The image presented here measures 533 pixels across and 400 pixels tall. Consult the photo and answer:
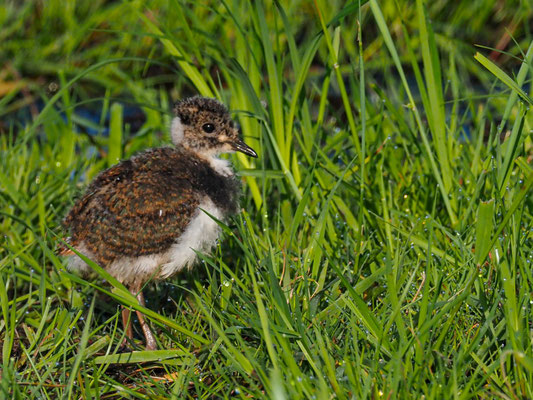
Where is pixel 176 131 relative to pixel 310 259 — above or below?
above

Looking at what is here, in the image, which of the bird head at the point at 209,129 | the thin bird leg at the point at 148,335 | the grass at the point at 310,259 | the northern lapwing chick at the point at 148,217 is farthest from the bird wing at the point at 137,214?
the bird head at the point at 209,129

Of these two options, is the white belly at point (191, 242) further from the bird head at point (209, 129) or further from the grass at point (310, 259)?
the bird head at point (209, 129)

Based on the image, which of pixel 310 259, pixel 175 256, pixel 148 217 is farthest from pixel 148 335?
pixel 310 259

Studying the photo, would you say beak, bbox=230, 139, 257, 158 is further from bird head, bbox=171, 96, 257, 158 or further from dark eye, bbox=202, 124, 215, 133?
dark eye, bbox=202, 124, 215, 133

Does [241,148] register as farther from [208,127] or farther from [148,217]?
[148,217]

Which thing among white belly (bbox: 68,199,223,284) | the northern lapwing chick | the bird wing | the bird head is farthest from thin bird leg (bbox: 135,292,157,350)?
the bird head

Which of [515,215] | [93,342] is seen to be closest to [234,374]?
[93,342]
